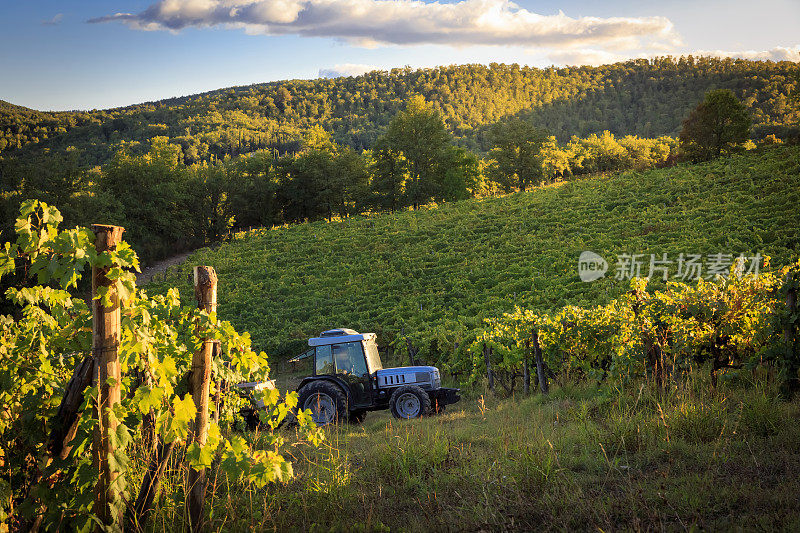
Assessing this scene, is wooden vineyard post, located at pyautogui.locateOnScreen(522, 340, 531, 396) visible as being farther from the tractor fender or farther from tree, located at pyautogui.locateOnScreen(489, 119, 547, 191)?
tree, located at pyautogui.locateOnScreen(489, 119, 547, 191)

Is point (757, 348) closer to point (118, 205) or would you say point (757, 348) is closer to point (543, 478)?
point (543, 478)

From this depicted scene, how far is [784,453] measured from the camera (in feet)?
13.7

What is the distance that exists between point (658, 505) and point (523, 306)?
45.8 ft

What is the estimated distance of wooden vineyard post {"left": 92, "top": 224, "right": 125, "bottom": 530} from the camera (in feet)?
9.81

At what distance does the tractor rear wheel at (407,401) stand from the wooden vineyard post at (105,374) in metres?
6.40

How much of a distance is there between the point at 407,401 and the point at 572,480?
5365mm

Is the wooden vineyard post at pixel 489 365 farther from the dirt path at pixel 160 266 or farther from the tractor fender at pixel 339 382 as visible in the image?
the dirt path at pixel 160 266

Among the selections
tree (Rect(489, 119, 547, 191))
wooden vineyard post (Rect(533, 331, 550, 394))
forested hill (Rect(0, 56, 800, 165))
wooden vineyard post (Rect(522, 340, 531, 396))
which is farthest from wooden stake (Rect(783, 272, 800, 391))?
forested hill (Rect(0, 56, 800, 165))

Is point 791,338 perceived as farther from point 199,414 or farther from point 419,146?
point 419,146

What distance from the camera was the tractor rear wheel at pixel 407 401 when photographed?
912cm

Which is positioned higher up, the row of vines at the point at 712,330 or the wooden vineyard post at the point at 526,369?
the row of vines at the point at 712,330

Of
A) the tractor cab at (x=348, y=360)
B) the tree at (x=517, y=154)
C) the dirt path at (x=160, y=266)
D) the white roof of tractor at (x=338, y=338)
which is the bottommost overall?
the dirt path at (x=160, y=266)

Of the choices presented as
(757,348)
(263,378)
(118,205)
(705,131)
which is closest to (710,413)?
(757,348)

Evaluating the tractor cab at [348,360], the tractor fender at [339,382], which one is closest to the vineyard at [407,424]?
the tractor fender at [339,382]
